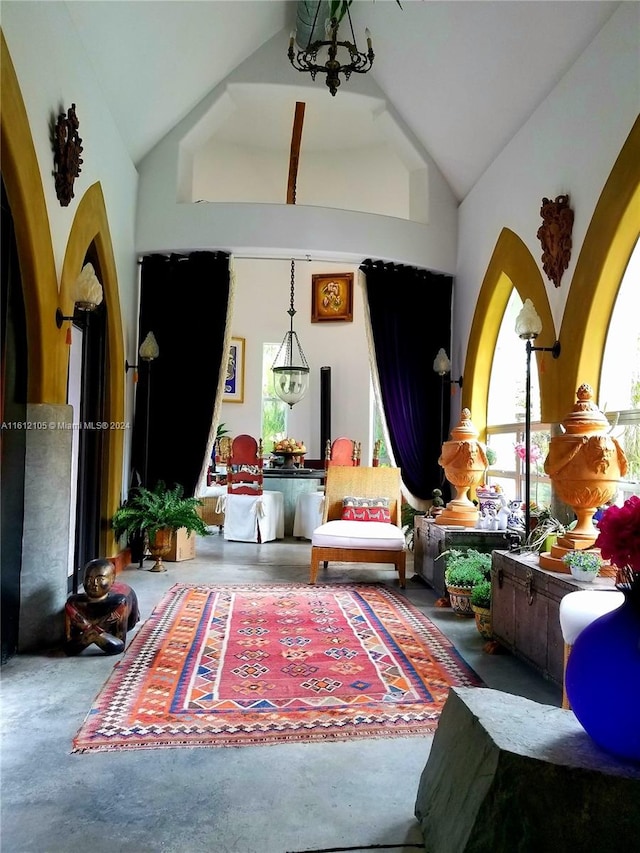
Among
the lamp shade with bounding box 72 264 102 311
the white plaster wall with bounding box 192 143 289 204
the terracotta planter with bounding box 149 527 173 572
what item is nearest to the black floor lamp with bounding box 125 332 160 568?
the terracotta planter with bounding box 149 527 173 572

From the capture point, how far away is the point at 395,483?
598 cm

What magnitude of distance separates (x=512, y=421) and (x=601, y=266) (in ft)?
6.79

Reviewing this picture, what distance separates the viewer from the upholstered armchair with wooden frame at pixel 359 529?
5168 mm

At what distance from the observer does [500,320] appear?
20.3 feet

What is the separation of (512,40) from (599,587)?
4150 mm

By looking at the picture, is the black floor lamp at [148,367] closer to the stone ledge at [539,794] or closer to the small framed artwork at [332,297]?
the small framed artwork at [332,297]

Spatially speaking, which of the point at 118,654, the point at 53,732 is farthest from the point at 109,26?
the point at 53,732

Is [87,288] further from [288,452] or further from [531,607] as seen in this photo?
[288,452]

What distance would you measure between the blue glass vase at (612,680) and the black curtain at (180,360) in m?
5.28

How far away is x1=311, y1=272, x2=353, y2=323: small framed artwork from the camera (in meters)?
10.1

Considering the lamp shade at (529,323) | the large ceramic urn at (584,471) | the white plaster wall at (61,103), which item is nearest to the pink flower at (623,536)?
the large ceramic urn at (584,471)

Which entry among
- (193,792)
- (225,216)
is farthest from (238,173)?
(193,792)

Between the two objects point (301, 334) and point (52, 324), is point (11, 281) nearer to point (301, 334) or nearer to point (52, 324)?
point (52, 324)

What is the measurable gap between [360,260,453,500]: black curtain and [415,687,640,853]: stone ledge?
16.9 ft
